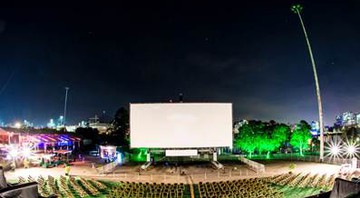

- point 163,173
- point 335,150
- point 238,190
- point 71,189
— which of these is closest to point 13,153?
point 163,173

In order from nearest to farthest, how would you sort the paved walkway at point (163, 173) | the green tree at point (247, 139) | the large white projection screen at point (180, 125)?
the paved walkway at point (163, 173)
the large white projection screen at point (180, 125)
the green tree at point (247, 139)

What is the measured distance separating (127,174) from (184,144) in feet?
26.2

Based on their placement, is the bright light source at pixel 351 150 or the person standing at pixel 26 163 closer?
the person standing at pixel 26 163

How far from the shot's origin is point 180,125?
1519 inches

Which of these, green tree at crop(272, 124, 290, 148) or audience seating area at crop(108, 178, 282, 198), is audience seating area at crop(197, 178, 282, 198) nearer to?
audience seating area at crop(108, 178, 282, 198)

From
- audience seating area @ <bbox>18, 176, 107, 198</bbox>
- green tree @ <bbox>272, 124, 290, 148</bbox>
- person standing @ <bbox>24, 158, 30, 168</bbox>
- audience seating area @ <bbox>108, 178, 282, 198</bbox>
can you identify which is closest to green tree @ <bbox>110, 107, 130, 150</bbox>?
green tree @ <bbox>272, 124, 290, 148</bbox>

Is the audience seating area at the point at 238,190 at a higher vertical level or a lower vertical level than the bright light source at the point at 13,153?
lower

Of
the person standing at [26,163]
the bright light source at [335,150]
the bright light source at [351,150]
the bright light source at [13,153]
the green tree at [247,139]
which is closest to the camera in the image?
the person standing at [26,163]

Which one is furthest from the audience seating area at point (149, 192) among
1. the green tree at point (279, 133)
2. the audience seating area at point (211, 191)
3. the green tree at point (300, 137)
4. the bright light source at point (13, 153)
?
the green tree at point (300, 137)

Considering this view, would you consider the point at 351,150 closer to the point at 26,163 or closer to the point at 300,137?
the point at 300,137

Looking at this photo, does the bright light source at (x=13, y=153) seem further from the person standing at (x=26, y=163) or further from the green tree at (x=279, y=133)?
the green tree at (x=279, y=133)

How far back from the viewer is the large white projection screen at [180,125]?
38.4 meters

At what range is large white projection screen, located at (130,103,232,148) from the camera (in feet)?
126

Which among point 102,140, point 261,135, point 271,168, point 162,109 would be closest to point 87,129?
point 102,140
